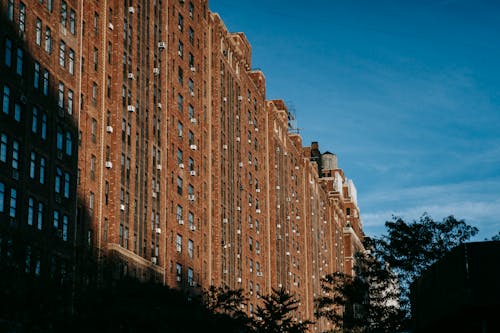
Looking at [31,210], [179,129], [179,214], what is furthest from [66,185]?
[179,129]

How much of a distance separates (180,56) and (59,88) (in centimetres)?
2712

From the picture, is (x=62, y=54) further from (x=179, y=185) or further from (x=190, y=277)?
(x=190, y=277)

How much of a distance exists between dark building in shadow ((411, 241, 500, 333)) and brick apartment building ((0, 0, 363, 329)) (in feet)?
79.9

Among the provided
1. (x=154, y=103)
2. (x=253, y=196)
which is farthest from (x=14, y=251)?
→ (x=253, y=196)

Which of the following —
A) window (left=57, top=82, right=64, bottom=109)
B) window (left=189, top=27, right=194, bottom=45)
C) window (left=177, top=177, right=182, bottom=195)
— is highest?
window (left=189, top=27, right=194, bottom=45)

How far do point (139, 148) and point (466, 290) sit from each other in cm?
5307

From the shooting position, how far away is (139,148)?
251ft

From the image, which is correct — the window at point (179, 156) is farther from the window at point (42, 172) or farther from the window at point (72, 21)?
the window at point (42, 172)

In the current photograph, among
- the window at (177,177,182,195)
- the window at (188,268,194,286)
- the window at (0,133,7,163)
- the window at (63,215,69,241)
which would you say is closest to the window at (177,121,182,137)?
the window at (177,177,182,195)

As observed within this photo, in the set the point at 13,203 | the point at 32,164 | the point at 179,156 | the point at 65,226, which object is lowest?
the point at 65,226

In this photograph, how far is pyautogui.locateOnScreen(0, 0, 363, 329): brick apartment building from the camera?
194 ft

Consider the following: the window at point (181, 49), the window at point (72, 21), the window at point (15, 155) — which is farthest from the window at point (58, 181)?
the window at point (181, 49)

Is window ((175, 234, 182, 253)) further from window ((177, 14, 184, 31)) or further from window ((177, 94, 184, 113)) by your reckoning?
window ((177, 14, 184, 31))

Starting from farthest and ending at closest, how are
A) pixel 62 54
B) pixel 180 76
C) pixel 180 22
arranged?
pixel 180 22, pixel 180 76, pixel 62 54
